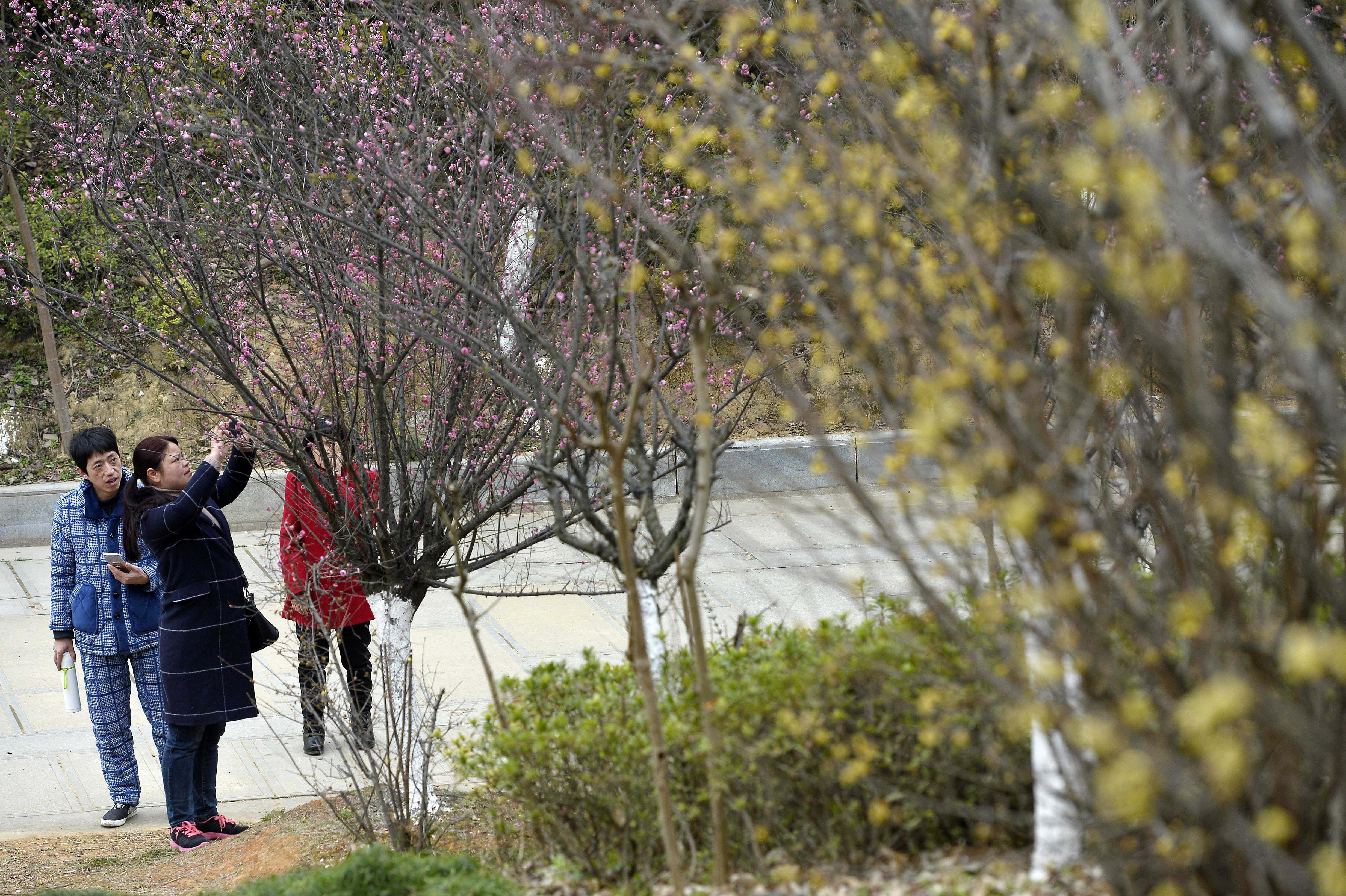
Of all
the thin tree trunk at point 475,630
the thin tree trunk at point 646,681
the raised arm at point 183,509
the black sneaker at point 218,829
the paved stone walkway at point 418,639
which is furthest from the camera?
the paved stone walkway at point 418,639

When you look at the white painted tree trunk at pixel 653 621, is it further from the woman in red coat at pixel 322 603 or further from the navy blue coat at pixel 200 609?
the navy blue coat at pixel 200 609

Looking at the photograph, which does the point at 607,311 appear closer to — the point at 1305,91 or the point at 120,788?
the point at 1305,91

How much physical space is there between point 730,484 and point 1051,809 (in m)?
8.72

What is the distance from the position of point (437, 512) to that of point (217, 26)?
3.87 m

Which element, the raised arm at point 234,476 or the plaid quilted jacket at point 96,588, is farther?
the plaid quilted jacket at point 96,588

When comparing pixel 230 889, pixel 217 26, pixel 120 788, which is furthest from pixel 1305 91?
pixel 217 26

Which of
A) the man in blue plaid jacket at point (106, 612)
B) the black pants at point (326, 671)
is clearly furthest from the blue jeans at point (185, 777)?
the black pants at point (326, 671)

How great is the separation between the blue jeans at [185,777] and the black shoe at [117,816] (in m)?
0.38

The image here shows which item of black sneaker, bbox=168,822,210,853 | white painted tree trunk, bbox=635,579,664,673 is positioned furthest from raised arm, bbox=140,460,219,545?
white painted tree trunk, bbox=635,579,664,673

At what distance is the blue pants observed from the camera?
5316 millimetres

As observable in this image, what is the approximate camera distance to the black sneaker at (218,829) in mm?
5109

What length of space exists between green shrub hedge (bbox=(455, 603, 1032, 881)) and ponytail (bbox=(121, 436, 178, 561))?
7.06 feet

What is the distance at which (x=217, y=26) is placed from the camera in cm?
705

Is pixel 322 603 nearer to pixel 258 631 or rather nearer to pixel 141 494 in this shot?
pixel 258 631
